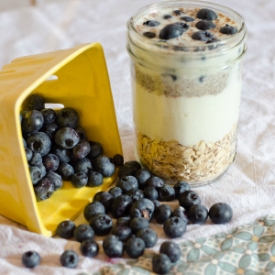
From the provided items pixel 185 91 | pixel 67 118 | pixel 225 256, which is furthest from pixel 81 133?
pixel 225 256

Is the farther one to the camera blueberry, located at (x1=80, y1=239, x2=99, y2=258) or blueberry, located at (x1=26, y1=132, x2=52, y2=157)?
blueberry, located at (x1=26, y1=132, x2=52, y2=157)

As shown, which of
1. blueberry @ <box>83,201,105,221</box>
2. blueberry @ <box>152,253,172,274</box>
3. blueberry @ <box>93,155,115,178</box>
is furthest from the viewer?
blueberry @ <box>93,155,115,178</box>

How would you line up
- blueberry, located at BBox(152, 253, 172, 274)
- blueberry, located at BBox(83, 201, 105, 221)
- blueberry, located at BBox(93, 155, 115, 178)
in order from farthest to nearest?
blueberry, located at BBox(93, 155, 115, 178), blueberry, located at BBox(83, 201, 105, 221), blueberry, located at BBox(152, 253, 172, 274)

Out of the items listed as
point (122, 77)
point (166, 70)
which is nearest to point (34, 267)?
point (166, 70)

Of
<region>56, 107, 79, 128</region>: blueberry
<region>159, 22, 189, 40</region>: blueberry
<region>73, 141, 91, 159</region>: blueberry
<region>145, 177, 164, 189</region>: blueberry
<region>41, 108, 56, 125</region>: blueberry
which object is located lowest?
<region>145, 177, 164, 189</region>: blueberry

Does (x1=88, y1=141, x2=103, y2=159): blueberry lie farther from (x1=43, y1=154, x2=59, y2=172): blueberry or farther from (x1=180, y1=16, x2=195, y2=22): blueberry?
(x1=180, y1=16, x2=195, y2=22): blueberry

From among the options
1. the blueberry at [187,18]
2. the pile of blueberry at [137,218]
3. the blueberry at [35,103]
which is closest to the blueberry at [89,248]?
the pile of blueberry at [137,218]

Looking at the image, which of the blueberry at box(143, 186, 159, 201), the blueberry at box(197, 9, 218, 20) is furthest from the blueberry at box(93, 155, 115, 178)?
the blueberry at box(197, 9, 218, 20)

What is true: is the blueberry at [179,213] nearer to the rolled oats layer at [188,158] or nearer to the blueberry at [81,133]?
the rolled oats layer at [188,158]
